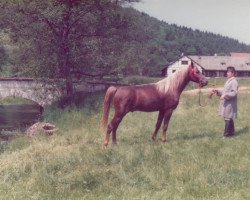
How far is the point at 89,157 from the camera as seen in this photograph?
475 inches

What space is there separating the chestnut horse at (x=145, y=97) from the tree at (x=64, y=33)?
21.3 m

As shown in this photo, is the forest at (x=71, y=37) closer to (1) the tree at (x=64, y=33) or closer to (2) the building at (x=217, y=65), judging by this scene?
(1) the tree at (x=64, y=33)

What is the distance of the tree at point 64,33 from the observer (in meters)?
35.7

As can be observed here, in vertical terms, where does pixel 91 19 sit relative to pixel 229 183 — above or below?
above

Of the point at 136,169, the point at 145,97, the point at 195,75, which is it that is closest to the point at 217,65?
the point at 195,75

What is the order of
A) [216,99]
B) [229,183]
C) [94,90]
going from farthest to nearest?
1. [94,90]
2. [216,99]
3. [229,183]

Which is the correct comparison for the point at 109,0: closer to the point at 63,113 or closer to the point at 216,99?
the point at 63,113

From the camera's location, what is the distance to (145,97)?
14617 mm

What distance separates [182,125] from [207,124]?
109cm

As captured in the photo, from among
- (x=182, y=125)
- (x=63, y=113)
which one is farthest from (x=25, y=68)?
(x=182, y=125)

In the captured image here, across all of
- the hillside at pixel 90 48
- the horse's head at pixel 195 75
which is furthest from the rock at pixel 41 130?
the hillside at pixel 90 48

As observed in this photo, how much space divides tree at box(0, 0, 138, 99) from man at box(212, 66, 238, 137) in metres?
22.2

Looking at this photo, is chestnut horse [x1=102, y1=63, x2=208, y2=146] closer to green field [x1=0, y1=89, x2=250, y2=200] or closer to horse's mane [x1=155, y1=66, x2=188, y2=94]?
horse's mane [x1=155, y1=66, x2=188, y2=94]

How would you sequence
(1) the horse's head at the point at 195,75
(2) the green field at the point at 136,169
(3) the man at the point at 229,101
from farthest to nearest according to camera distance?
1. (1) the horse's head at the point at 195,75
2. (3) the man at the point at 229,101
3. (2) the green field at the point at 136,169
